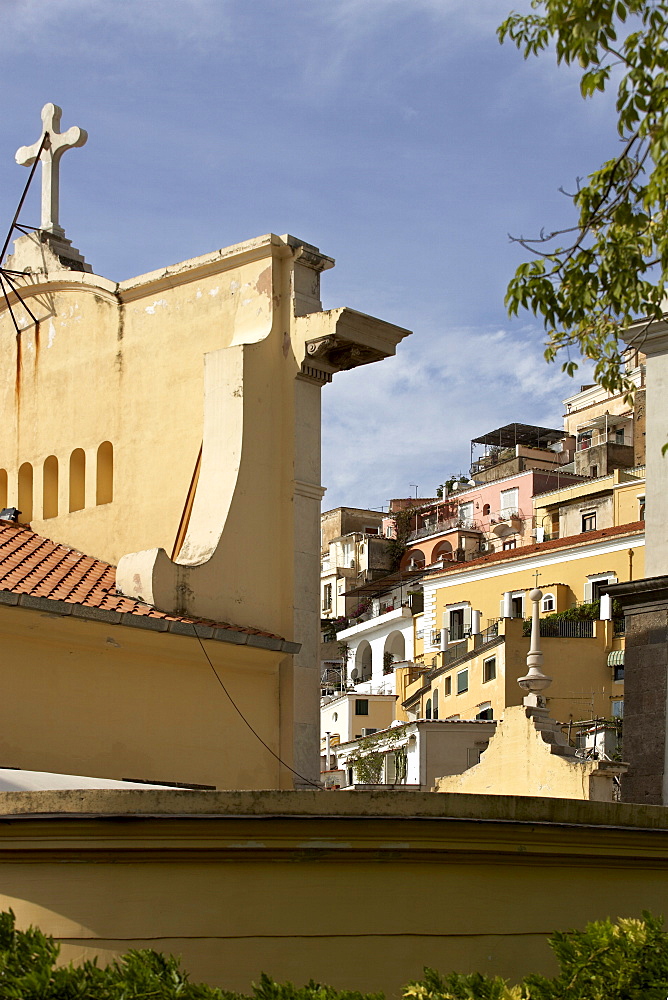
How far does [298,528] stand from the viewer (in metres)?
14.0

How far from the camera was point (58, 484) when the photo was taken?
15.4 m

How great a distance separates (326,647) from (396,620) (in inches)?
260

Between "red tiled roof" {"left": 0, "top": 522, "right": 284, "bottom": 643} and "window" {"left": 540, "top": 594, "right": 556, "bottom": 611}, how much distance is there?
136 ft

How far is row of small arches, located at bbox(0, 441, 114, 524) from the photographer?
14953 mm

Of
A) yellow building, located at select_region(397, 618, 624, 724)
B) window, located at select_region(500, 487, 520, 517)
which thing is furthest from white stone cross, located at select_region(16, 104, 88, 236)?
window, located at select_region(500, 487, 520, 517)

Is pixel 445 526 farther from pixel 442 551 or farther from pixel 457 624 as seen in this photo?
pixel 457 624

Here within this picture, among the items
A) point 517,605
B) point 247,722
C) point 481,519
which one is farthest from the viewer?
point 481,519

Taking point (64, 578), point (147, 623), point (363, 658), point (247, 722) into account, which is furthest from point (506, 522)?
point (147, 623)

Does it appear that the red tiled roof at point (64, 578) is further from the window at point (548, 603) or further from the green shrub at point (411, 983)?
the window at point (548, 603)

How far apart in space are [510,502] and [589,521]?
10.2 metres

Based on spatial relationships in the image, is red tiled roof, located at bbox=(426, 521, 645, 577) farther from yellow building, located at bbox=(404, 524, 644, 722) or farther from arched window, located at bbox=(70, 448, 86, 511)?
arched window, located at bbox=(70, 448, 86, 511)

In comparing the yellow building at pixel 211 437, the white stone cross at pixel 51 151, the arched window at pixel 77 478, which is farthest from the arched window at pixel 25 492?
the white stone cross at pixel 51 151

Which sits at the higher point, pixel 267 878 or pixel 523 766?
pixel 523 766

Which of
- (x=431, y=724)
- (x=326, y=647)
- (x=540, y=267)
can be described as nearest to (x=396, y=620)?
(x=326, y=647)
